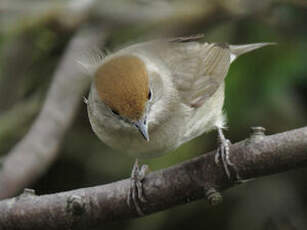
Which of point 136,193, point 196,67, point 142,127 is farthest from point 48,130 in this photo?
point 136,193

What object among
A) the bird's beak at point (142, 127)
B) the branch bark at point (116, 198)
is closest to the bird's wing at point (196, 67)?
the bird's beak at point (142, 127)

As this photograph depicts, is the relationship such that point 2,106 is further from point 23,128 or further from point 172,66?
point 172,66

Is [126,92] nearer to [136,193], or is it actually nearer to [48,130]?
[136,193]

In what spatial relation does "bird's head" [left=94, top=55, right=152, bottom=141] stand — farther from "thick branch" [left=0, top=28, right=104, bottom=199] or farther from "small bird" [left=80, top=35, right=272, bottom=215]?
"thick branch" [left=0, top=28, right=104, bottom=199]

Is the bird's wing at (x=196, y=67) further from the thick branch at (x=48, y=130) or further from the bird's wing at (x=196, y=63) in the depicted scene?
the thick branch at (x=48, y=130)

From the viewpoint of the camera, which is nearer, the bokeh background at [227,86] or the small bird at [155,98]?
the small bird at [155,98]

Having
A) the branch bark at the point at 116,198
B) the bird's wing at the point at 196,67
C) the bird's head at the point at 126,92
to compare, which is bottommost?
the branch bark at the point at 116,198

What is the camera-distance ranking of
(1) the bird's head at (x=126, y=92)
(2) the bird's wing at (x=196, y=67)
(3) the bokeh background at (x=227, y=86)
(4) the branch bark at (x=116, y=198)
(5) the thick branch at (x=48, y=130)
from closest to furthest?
1. (4) the branch bark at (x=116, y=198)
2. (1) the bird's head at (x=126, y=92)
3. (2) the bird's wing at (x=196, y=67)
4. (5) the thick branch at (x=48, y=130)
5. (3) the bokeh background at (x=227, y=86)
